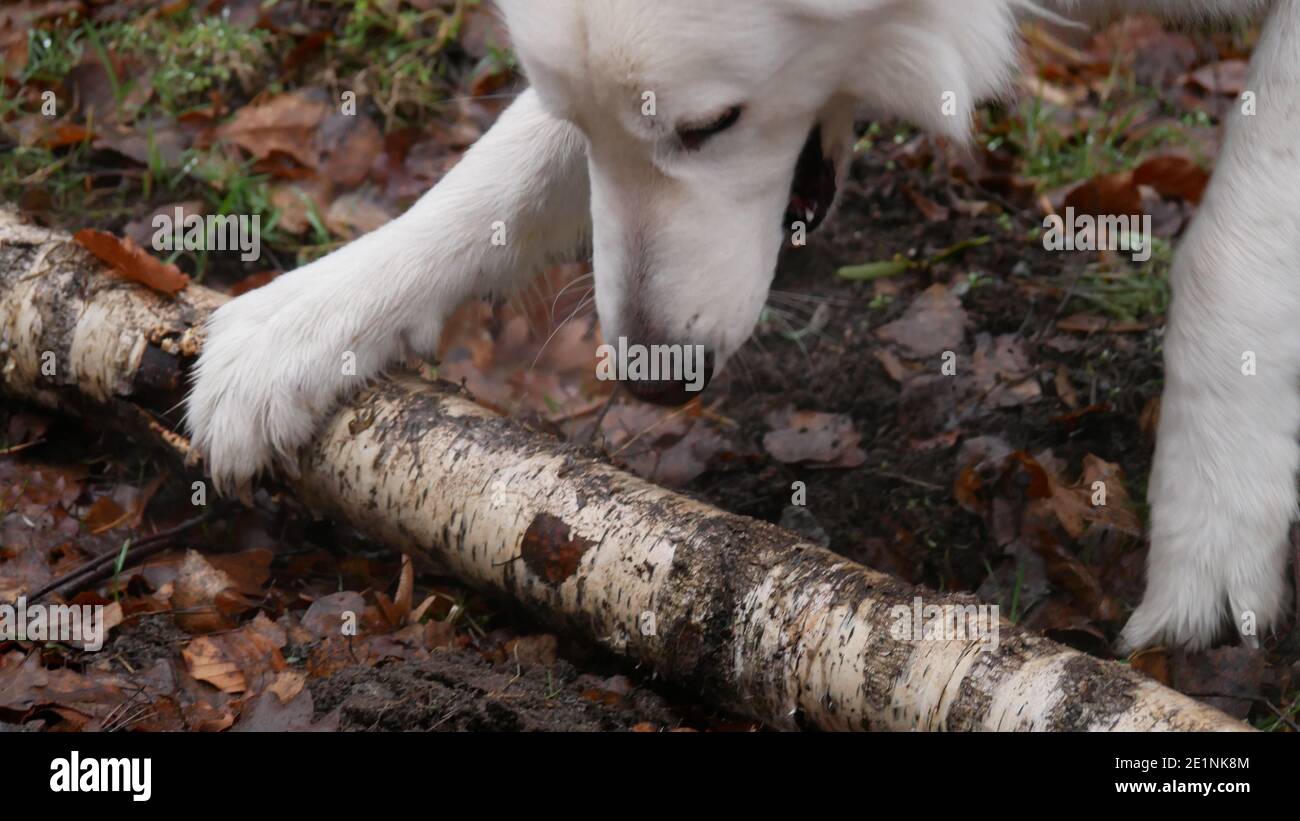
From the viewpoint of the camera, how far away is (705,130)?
8.52 ft

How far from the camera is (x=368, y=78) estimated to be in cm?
478

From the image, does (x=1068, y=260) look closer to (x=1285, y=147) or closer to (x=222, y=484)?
(x=1285, y=147)

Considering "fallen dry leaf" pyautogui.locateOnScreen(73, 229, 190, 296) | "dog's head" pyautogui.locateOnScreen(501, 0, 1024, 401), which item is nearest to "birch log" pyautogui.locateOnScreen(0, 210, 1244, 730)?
"fallen dry leaf" pyautogui.locateOnScreen(73, 229, 190, 296)

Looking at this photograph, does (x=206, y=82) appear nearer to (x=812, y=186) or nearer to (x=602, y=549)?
(x=812, y=186)

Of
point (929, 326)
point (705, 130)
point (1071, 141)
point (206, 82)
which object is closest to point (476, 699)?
point (705, 130)

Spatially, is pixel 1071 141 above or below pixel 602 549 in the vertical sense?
above

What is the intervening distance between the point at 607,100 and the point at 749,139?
31 cm

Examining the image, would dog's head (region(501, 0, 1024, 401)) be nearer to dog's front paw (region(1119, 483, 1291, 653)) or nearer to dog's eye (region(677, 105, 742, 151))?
dog's eye (region(677, 105, 742, 151))

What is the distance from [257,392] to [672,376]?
962 millimetres

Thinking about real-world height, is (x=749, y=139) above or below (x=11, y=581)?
above

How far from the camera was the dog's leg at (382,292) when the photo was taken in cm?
310

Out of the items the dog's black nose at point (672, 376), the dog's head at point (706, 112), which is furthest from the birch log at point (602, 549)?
the dog's head at point (706, 112)
